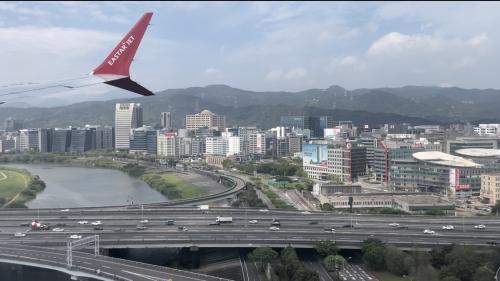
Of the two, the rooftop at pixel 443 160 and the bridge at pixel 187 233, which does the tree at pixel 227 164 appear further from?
the bridge at pixel 187 233

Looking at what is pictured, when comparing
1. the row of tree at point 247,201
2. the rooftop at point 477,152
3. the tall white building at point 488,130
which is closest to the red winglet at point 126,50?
the row of tree at point 247,201

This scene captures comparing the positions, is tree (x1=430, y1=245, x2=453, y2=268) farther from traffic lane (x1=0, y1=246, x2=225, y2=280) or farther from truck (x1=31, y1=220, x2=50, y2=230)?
truck (x1=31, y1=220, x2=50, y2=230)

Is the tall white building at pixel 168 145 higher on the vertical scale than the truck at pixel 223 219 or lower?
higher

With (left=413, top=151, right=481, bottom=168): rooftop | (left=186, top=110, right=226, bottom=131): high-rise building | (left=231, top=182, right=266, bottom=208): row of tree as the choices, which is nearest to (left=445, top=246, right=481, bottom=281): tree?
(left=231, top=182, right=266, bottom=208): row of tree

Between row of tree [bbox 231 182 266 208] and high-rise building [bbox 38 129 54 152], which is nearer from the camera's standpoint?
row of tree [bbox 231 182 266 208]

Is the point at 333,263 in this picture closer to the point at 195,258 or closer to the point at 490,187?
the point at 195,258

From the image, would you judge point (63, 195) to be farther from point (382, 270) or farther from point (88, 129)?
point (88, 129)
